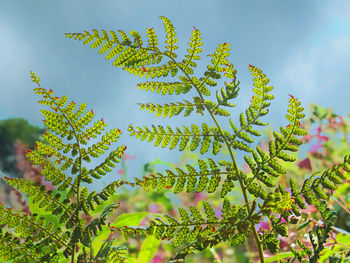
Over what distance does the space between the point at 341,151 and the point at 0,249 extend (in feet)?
7.78

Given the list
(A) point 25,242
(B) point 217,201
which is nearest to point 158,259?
(B) point 217,201

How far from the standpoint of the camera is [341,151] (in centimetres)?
247

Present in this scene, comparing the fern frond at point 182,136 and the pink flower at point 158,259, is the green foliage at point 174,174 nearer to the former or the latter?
the fern frond at point 182,136

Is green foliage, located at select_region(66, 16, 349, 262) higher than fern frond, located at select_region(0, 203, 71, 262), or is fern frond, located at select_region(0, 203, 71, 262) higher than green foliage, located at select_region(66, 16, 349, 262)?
green foliage, located at select_region(66, 16, 349, 262)

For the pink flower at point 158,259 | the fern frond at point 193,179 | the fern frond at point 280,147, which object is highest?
the fern frond at point 280,147

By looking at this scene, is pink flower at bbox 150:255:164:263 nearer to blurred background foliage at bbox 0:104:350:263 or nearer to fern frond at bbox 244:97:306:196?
blurred background foliage at bbox 0:104:350:263

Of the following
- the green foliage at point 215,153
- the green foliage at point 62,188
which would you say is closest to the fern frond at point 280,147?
the green foliage at point 215,153

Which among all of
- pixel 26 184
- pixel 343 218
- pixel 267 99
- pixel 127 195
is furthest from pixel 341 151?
pixel 26 184

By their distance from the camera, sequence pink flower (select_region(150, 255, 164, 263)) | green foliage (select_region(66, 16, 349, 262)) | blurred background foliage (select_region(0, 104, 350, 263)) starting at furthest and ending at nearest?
1. pink flower (select_region(150, 255, 164, 263))
2. blurred background foliage (select_region(0, 104, 350, 263))
3. green foliage (select_region(66, 16, 349, 262))

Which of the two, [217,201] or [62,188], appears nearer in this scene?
[62,188]

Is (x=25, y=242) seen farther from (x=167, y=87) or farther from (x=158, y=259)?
(x=158, y=259)

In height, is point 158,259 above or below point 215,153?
below

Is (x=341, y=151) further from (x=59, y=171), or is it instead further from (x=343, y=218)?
(x=59, y=171)

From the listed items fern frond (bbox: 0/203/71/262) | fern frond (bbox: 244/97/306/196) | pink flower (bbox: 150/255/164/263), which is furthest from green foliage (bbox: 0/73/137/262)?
pink flower (bbox: 150/255/164/263)
